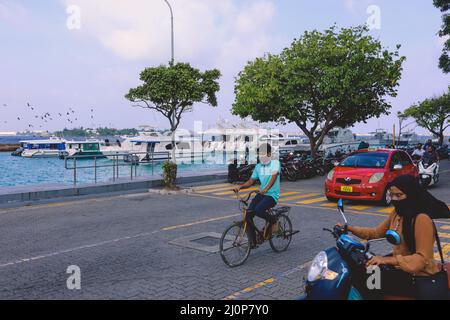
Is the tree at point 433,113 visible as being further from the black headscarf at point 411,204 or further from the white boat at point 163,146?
the black headscarf at point 411,204

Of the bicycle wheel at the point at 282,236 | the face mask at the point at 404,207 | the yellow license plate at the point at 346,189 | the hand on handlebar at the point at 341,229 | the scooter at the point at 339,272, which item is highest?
the face mask at the point at 404,207

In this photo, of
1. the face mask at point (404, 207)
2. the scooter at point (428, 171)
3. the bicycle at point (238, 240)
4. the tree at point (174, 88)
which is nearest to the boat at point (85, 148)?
the tree at point (174, 88)

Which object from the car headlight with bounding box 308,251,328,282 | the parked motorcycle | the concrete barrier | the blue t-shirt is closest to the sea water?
the concrete barrier

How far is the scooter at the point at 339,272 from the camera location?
3238 millimetres

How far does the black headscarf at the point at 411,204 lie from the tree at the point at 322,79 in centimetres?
2035

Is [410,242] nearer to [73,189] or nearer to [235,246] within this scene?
[235,246]

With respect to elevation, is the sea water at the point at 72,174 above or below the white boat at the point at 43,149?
below

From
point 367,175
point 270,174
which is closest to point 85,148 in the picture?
point 367,175

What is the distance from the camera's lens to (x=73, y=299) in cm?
502

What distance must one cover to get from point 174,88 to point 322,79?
981 centimetres

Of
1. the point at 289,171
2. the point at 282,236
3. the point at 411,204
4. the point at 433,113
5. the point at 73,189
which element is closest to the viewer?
the point at 411,204

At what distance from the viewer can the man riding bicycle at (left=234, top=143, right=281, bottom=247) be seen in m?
6.52

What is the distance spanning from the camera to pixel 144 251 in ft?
24.0

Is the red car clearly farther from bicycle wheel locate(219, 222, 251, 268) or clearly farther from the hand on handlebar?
the hand on handlebar
